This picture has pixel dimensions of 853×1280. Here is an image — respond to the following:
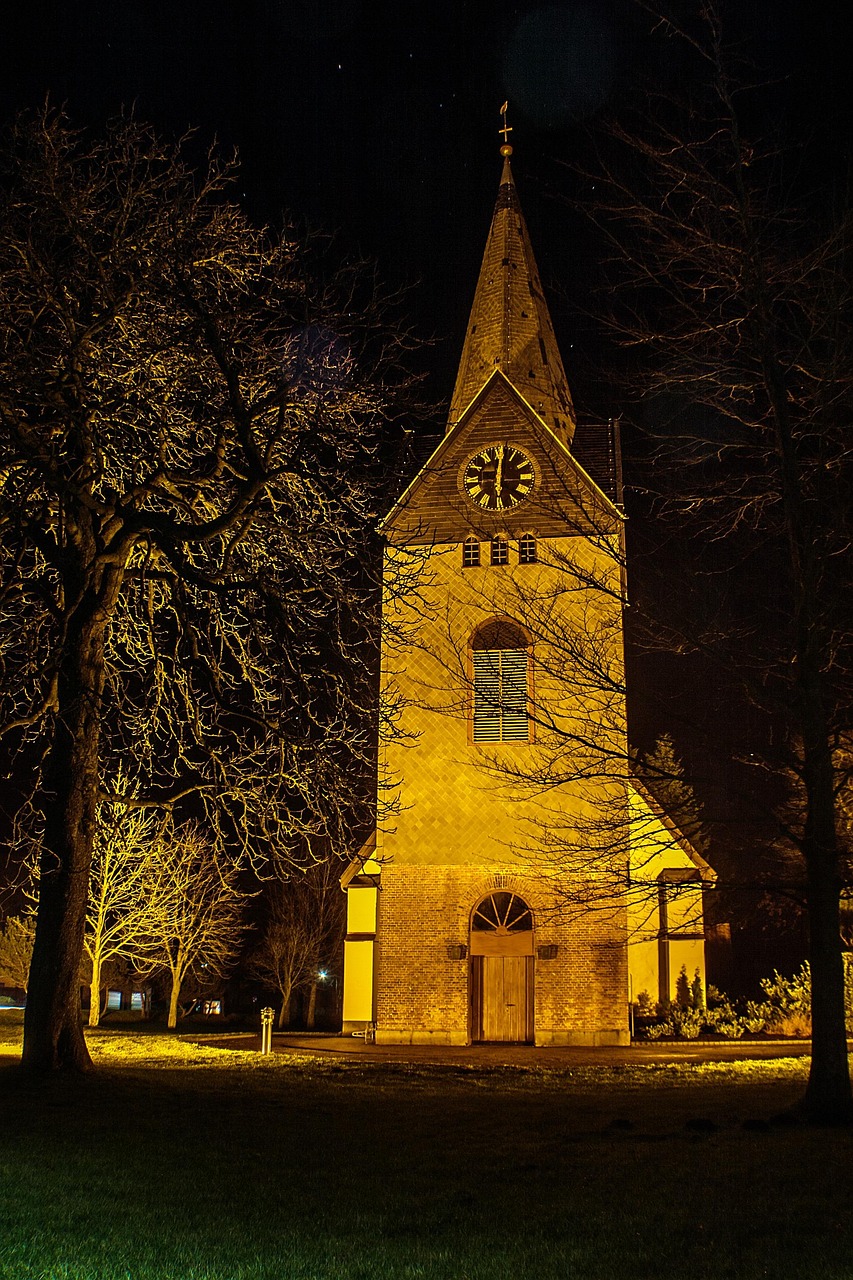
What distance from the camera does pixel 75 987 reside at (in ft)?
42.3

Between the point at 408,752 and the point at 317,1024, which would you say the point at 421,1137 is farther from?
the point at 317,1024

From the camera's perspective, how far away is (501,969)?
25.6 meters

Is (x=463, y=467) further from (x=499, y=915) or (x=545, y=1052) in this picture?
(x=545, y=1052)

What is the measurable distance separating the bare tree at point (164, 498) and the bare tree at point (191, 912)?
69.2 ft

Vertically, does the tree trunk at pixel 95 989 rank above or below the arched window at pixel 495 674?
below

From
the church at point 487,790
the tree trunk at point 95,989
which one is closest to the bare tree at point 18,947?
the tree trunk at point 95,989

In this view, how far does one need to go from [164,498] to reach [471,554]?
1230 centimetres

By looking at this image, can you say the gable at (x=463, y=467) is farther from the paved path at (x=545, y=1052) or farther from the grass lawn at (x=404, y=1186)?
the grass lawn at (x=404, y=1186)

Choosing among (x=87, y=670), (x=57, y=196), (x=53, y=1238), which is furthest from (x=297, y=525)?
(x=53, y=1238)

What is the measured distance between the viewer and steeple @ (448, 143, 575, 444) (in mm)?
28953

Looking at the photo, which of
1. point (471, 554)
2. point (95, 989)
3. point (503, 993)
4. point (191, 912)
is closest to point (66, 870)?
point (503, 993)

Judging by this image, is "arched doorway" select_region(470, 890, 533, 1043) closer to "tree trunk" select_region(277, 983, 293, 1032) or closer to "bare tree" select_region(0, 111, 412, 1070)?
"bare tree" select_region(0, 111, 412, 1070)

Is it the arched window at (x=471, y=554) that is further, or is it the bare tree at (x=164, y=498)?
the arched window at (x=471, y=554)

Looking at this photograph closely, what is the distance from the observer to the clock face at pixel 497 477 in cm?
2670
